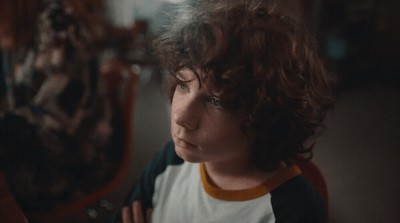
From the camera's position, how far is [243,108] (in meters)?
0.41

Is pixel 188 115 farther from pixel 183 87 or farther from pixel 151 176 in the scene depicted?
pixel 151 176

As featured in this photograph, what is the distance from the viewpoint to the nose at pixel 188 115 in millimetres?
388

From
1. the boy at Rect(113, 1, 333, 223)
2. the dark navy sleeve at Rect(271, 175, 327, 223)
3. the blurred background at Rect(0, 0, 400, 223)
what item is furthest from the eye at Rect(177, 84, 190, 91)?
the dark navy sleeve at Rect(271, 175, 327, 223)

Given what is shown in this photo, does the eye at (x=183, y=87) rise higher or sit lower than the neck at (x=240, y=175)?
higher

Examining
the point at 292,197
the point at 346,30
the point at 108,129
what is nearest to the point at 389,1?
the point at 346,30

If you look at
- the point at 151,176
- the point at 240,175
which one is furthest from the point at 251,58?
the point at 151,176

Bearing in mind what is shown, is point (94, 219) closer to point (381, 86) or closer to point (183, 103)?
point (183, 103)

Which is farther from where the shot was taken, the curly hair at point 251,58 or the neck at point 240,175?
the neck at point 240,175

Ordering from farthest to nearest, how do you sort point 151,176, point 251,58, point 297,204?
point 151,176 → point 297,204 → point 251,58

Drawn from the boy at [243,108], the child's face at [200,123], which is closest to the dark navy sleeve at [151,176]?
the boy at [243,108]

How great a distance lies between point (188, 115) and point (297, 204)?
241 mm

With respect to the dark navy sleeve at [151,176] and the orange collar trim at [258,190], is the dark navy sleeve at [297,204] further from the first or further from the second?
the dark navy sleeve at [151,176]

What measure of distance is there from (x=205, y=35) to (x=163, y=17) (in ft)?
0.39

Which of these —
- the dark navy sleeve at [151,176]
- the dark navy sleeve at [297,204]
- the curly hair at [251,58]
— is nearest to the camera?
the curly hair at [251,58]
